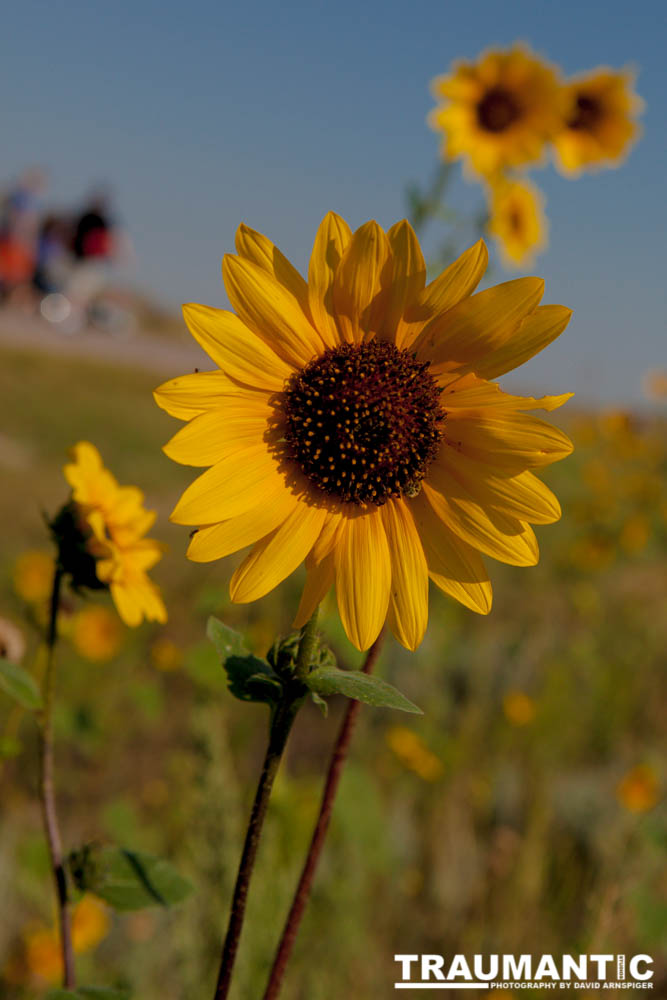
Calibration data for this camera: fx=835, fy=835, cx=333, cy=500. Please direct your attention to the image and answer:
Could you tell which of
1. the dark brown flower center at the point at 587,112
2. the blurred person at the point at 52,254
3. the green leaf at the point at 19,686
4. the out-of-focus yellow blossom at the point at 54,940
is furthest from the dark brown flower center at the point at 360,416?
the blurred person at the point at 52,254

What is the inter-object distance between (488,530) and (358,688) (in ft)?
1.11

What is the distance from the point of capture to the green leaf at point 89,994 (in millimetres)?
1003

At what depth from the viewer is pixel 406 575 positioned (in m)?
1.17

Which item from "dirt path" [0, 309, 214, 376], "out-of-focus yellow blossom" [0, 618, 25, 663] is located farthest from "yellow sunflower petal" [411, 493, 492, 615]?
"dirt path" [0, 309, 214, 376]

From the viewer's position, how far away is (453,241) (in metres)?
2.90

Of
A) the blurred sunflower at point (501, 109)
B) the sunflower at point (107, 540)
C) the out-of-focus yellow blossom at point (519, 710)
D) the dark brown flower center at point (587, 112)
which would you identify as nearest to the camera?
the sunflower at point (107, 540)

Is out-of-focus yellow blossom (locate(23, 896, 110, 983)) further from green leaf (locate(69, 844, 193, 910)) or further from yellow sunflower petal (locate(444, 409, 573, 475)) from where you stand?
yellow sunflower petal (locate(444, 409, 573, 475))

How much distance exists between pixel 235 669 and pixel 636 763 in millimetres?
4259

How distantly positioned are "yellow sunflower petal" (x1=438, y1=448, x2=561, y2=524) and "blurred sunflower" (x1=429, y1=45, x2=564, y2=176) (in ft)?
8.63

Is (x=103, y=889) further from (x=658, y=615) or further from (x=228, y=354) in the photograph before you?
Answer: (x=658, y=615)

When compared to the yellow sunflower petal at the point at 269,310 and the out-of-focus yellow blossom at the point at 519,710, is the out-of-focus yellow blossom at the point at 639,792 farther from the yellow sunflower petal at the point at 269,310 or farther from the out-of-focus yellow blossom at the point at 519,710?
the yellow sunflower petal at the point at 269,310

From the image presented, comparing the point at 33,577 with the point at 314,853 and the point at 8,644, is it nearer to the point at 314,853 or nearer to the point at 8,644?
the point at 8,644

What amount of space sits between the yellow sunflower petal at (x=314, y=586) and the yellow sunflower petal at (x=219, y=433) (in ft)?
0.63

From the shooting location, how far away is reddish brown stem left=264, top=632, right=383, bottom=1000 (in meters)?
1.00
